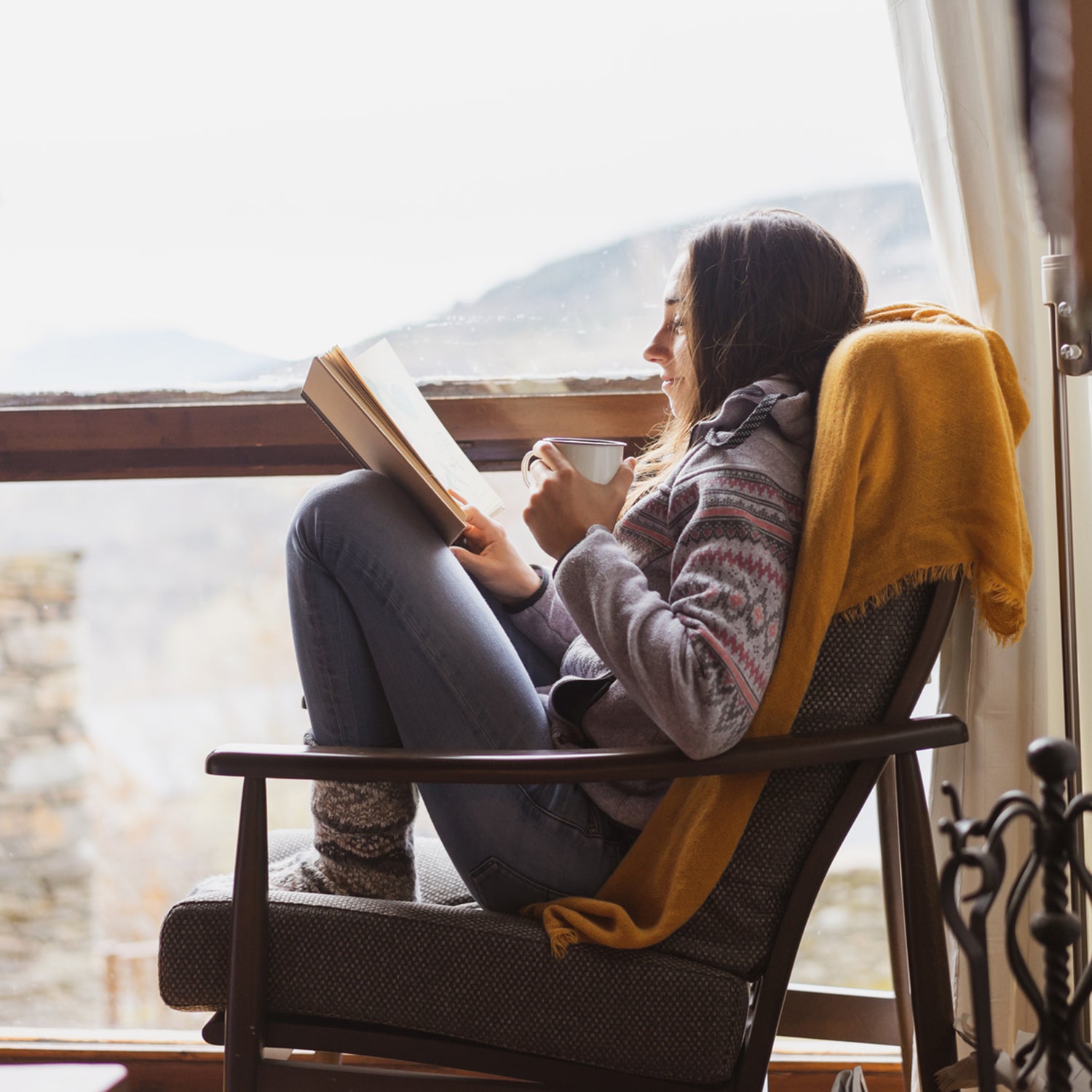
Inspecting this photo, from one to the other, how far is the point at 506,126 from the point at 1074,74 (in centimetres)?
104

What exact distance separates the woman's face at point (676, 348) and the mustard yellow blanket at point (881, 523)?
0.80 ft

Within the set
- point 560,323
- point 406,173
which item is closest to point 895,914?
point 560,323

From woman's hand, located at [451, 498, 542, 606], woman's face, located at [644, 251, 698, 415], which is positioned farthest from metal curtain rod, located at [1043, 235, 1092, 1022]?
woman's hand, located at [451, 498, 542, 606]

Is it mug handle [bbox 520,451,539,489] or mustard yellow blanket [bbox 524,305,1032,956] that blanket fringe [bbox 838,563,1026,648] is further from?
mug handle [bbox 520,451,539,489]

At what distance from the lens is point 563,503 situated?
1072 mm

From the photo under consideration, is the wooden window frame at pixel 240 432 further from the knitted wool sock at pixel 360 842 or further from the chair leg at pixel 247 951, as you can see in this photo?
the chair leg at pixel 247 951

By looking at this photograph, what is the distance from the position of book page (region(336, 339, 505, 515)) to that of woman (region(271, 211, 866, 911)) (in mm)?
193

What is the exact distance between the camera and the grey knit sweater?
91cm

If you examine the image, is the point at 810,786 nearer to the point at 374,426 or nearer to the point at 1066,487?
the point at 1066,487

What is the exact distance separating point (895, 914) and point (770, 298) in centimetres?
78

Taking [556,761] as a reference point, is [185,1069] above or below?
below

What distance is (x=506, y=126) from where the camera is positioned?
5.43ft

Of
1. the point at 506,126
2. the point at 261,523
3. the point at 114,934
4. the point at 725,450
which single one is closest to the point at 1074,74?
the point at 725,450

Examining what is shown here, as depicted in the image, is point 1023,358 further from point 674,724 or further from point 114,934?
point 114,934
